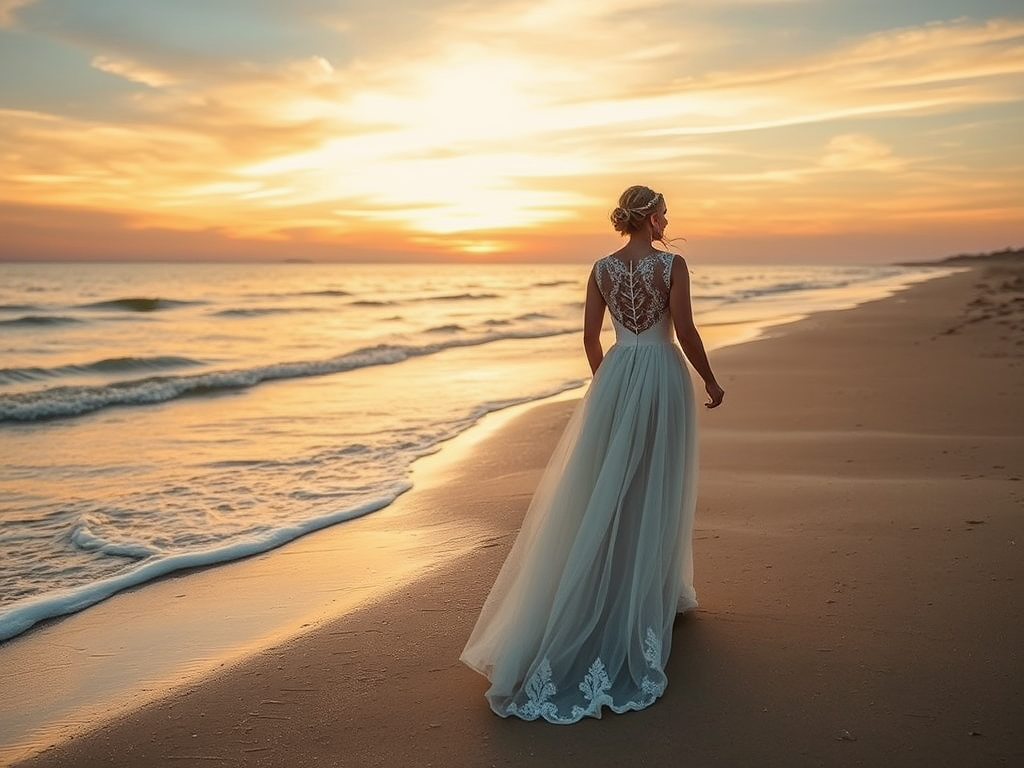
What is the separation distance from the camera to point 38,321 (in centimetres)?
3328

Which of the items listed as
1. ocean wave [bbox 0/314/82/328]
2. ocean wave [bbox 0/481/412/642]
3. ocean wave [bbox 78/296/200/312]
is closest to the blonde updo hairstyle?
ocean wave [bbox 0/481/412/642]

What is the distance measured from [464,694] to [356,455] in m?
6.12

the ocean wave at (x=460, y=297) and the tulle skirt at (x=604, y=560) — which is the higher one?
the tulle skirt at (x=604, y=560)

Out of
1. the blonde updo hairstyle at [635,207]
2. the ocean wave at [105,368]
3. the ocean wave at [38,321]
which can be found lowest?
the ocean wave at [105,368]

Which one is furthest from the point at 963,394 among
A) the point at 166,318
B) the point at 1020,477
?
the point at 166,318

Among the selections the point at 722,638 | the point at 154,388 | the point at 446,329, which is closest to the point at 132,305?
the point at 446,329

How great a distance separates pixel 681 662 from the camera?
422 cm

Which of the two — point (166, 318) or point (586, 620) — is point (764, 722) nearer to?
point (586, 620)

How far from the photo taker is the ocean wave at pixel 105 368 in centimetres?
1936

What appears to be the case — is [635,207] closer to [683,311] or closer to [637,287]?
[637,287]

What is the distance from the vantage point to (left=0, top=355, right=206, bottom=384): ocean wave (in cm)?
1936

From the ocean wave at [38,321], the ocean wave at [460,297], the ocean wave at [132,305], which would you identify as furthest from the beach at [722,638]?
the ocean wave at [460,297]

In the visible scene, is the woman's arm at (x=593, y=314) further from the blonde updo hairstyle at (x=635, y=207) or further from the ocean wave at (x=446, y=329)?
the ocean wave at (x=446, y=329)

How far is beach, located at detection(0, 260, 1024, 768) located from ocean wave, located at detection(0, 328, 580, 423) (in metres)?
8.69
